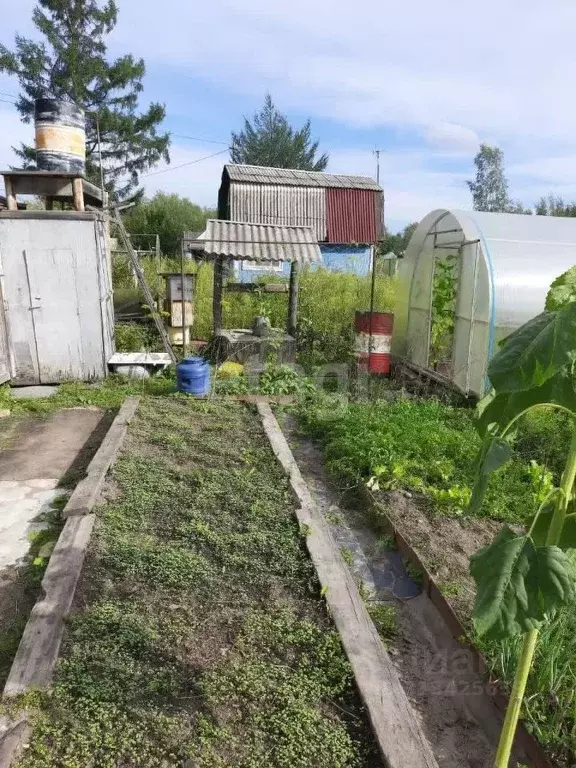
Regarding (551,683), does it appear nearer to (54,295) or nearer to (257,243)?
(257,243)

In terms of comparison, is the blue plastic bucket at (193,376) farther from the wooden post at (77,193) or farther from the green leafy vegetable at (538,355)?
the green leafy vegetable at (538,355)

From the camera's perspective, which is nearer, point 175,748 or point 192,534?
point 175,748

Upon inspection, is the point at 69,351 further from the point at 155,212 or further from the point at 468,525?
the point at 155,212

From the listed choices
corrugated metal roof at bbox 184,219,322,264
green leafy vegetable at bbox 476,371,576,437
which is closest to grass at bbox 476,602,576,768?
green leafy vegetable at bbox 476,371,576,437

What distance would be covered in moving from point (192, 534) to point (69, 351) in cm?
554

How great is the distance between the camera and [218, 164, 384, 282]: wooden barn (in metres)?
17.6

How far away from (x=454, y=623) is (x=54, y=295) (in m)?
7.33

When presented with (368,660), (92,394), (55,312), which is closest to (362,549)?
(368,660)

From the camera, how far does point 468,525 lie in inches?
173

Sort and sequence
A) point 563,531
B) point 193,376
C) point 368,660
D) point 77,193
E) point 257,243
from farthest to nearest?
point 257,243
point 77,193
point 193,376
point 368,660
point 563,531

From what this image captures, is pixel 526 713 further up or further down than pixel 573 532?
further down

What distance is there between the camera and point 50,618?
2.92 m

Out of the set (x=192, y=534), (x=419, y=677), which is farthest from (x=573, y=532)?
(x=192, y=534)

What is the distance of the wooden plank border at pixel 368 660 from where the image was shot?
218cm
